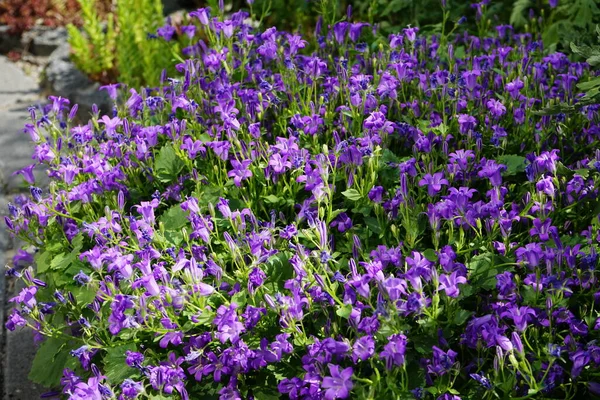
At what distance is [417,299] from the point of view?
2.13m

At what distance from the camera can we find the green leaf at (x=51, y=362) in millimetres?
2885

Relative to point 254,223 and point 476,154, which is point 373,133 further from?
point 254,223

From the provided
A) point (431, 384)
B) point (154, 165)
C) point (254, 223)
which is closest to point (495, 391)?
point (431, 384)

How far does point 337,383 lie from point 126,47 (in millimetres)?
4176

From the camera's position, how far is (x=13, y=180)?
17.3 ft

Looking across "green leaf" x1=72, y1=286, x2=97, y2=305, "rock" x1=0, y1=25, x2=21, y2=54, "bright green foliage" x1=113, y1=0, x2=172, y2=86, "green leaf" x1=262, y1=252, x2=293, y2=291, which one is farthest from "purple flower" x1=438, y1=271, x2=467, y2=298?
"rock" x1=0, y1=25, x2=21, y2=54

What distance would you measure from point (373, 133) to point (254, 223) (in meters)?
0.65

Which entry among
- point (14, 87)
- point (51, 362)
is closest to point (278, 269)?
point (51, 362)

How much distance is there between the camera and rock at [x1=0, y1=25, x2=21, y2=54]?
7641 mm

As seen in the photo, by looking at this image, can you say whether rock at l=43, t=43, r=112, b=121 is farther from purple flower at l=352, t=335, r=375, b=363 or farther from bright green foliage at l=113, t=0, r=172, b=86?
purple flower at l=352, t=335, r=375, b=363

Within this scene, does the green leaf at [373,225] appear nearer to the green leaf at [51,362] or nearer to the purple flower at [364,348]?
the purple flower at [364,348]

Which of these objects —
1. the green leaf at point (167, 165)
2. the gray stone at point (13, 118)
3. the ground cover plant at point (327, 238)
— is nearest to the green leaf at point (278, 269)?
the ground cover plant at point (327, 238)

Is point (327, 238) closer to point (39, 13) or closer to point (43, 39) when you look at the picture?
point (43, 39)

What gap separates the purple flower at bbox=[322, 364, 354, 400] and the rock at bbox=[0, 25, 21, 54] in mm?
6634
